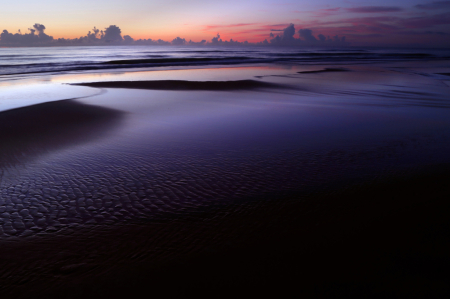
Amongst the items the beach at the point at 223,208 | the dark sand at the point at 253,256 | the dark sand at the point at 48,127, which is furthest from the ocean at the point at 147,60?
the dark sand at the point at 253,256

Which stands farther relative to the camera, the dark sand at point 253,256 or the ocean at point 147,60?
the ocean at point 147,60

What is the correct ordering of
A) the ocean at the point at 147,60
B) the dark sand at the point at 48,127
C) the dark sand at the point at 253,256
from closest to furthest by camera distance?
the dark sand at the point at 253,256
the dark sand at the point at 48,127
the ocean at the point at 147,60

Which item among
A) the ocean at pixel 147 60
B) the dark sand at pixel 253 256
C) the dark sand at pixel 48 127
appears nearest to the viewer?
the dark sand at pixel 253 256

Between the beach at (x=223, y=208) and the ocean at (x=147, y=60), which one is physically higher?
the ocean at (x=147, y=60)

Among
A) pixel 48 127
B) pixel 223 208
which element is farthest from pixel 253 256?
pixel 48 127

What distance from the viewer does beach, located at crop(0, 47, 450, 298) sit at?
8.39 feet

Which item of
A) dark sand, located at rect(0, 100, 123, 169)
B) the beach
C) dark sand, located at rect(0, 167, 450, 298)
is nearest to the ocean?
dark sand, located at rect(0, 100, 123, 169)

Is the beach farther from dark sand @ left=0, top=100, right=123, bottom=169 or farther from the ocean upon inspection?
the ocean

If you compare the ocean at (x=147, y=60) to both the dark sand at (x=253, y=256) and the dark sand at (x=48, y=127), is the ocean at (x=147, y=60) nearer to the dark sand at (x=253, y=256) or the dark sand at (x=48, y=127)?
the dark sand at (x=48, y=127)

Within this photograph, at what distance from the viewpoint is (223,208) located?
3629mm

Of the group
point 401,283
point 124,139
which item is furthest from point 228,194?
point 124,139

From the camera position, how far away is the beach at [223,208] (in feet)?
8.39

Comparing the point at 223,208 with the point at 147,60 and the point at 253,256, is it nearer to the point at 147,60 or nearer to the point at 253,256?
the point at 253,256

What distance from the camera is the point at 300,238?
10.1 feet
